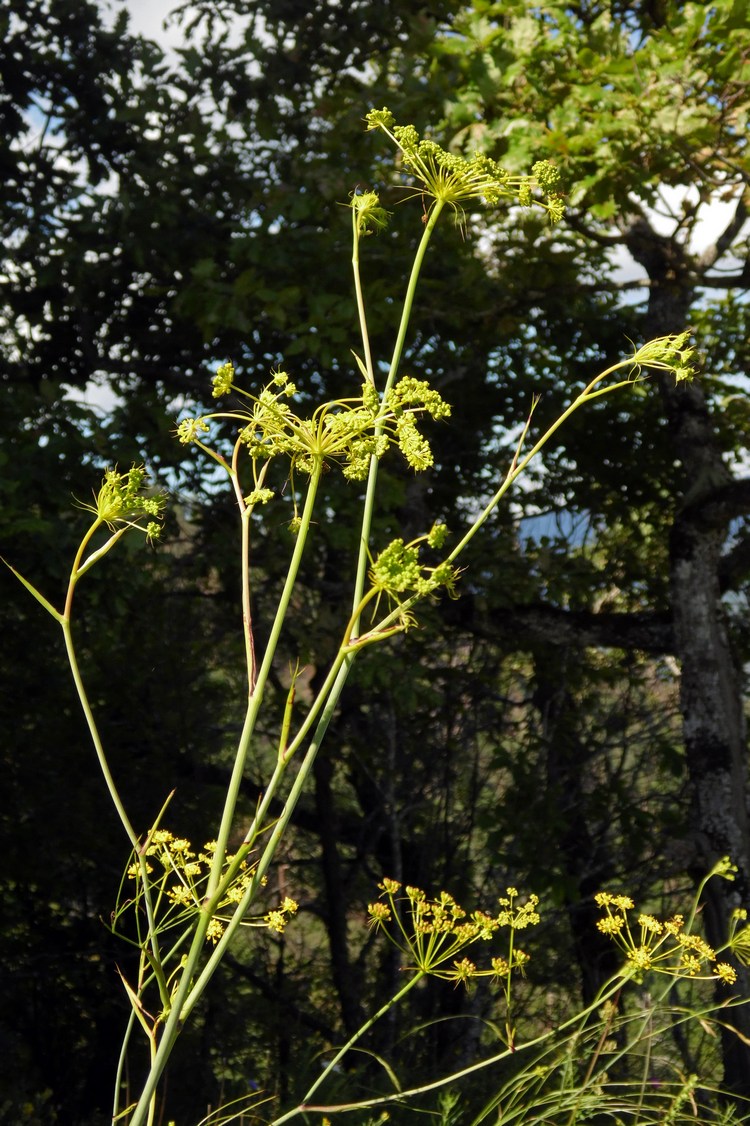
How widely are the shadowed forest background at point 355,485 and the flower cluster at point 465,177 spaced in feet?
9.67

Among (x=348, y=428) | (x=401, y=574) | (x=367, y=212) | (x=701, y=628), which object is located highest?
(x=701, y=628)

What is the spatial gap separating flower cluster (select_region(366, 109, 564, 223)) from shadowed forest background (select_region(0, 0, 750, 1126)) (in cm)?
295

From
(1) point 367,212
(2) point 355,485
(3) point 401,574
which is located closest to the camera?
(3) point 401,574

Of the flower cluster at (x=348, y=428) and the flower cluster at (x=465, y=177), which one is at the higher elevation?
the flower cluster at (x=465, y=177)

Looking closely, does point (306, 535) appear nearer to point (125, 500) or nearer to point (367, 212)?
point (125, 500)

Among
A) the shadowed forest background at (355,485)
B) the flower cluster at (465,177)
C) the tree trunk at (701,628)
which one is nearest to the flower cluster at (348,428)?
the flower cluster at (465,177)

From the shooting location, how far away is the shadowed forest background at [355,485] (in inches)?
185

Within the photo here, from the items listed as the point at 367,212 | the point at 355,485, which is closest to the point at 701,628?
the point at 355,485

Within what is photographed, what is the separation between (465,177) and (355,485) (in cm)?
433

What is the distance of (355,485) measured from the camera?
551 centimetres

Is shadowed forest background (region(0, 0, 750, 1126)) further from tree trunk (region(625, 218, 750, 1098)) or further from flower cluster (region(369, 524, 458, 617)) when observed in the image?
flower cluster (region(369, 524, 458, 617))

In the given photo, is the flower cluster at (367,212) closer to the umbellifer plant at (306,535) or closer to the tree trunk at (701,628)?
the umbellifer plant at (306,535)

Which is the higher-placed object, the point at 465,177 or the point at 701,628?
the point at 701,628

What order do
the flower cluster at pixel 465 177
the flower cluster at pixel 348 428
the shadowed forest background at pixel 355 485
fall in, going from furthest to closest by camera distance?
the shadowed forest background at pixel 355 485 < the flower cluster at pixel 465 177 < the flower cluster at pixel 348 428
